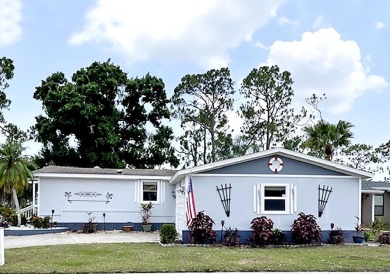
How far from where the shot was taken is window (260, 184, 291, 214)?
17.3 metres

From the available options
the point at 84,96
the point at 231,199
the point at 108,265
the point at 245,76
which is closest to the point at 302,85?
the point at 245,76

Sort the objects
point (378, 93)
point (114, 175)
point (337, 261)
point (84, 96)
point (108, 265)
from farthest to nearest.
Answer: point (84, 96), point (378, 93), point (114, 175), point (337, 261), point (108, 265)

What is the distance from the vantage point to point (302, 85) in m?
37.4

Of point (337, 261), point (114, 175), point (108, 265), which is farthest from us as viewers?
point (114, 175)

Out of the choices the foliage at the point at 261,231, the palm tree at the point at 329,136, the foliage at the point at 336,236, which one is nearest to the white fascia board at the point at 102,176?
the foliage at the point at 261,231

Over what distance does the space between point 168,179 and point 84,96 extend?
11881 millimetres

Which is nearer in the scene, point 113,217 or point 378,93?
point 113,217

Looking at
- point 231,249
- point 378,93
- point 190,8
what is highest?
point 190,8

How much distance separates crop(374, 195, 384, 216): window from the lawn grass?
17079mm

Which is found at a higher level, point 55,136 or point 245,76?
point 245,76

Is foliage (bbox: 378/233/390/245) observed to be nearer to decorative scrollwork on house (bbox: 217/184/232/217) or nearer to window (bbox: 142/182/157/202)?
decorative scrollwork on house (bbox: 217/184/232/217)

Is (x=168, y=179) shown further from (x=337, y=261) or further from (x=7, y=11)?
(x=337, y=261)

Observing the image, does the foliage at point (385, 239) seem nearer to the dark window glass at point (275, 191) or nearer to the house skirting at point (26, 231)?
the dark window glass at point (275, 191)

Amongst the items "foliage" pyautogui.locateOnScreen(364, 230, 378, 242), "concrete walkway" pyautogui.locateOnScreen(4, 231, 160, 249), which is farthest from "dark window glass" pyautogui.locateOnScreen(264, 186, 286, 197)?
"concrete walkway" pyautogui.locateOnScreen(4, 231, 160, 249)
